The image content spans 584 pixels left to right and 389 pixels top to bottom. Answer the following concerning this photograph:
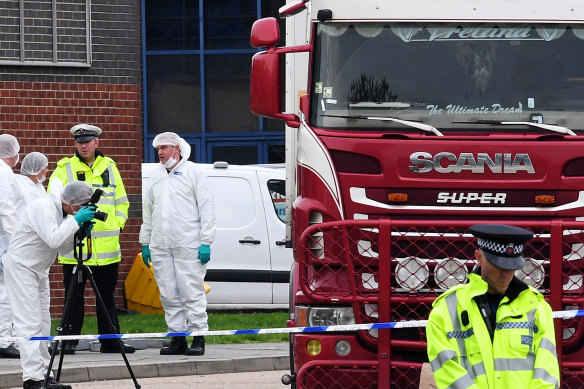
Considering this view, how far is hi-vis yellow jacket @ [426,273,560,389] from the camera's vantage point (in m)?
5.76

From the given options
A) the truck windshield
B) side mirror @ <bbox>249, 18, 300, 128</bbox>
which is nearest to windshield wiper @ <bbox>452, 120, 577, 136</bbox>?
the truck windshield

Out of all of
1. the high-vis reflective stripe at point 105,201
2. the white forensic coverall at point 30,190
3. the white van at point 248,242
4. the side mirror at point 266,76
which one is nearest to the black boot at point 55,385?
the white forensic coverall at point 30,190

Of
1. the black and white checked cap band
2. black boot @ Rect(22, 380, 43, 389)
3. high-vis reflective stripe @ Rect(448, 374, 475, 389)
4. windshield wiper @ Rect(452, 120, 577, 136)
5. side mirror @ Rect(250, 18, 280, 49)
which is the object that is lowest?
black boot @ Rect(22, 380, 43, 389)

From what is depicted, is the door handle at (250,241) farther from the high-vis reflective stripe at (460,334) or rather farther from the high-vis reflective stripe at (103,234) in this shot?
the high-vis reflective stripe at (460,334)

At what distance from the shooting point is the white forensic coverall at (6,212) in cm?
1240

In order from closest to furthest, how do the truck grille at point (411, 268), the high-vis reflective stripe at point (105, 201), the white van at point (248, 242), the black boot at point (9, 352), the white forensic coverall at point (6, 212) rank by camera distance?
the truck grille at point (411, 268)
the white forensic coverall at point (6, 212)
the black boot at point (9, 352)
the high-vis reflective stripe at point (105, 201)
the white van at point (248, 242)

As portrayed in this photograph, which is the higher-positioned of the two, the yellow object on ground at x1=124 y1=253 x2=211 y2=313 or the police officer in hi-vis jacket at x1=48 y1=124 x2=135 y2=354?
the police officer in hi-vis jacket at x1=48 y1=124 x2=135 y2=354

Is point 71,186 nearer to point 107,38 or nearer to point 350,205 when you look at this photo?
point 350,205

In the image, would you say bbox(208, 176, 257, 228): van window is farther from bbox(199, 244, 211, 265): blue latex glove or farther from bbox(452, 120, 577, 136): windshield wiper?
bbox(452, 120, 577, 136): windshield wiper

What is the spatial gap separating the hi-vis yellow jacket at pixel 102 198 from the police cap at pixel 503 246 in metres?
7.31

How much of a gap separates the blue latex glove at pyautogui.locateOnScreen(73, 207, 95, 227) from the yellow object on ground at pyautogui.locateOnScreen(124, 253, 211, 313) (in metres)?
6.19

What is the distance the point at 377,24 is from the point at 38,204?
3.06 meters

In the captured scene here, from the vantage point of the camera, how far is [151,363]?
12227 millimetres

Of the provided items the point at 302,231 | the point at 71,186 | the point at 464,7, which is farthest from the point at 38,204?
the point at 464,7
